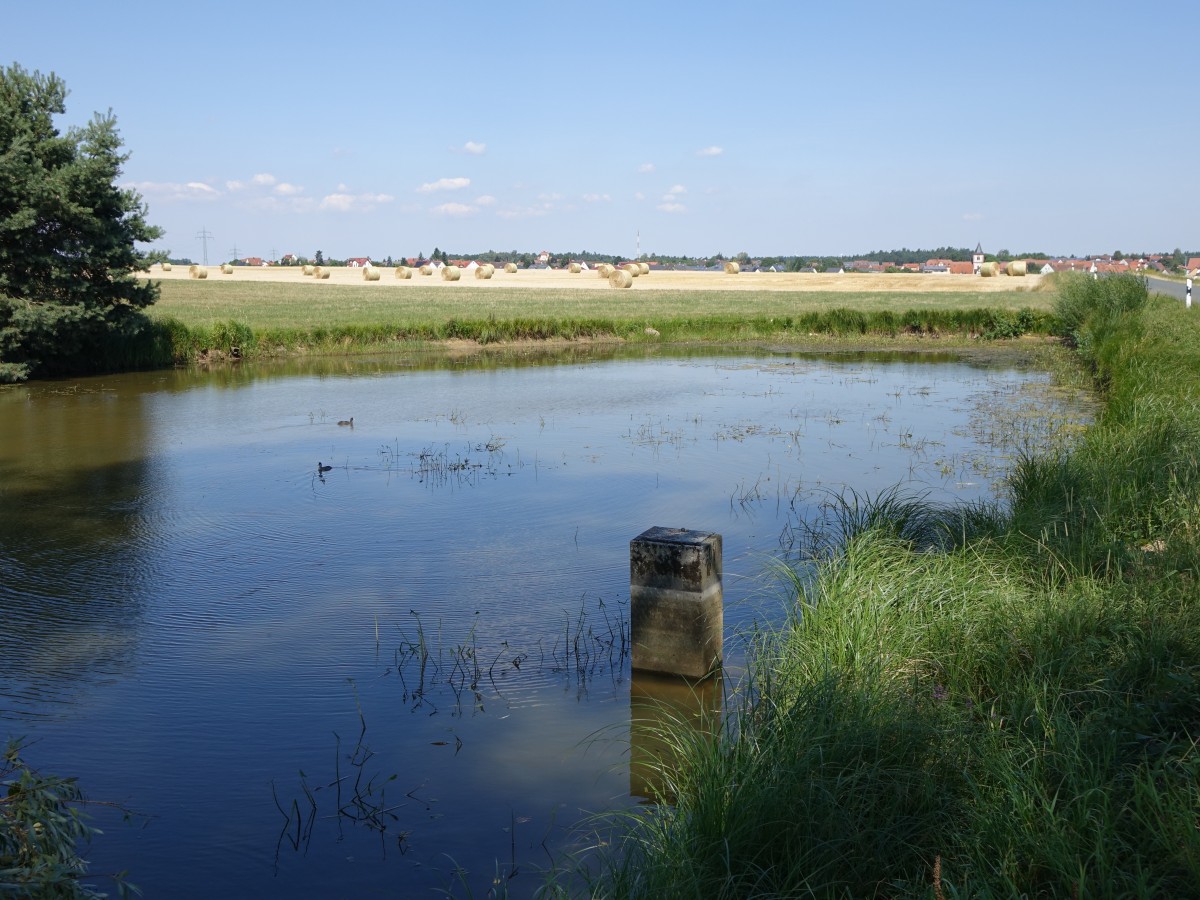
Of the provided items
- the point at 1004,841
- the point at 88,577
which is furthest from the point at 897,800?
the point at 88,577

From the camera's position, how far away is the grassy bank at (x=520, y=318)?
977 inches

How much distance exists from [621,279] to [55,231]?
130ft

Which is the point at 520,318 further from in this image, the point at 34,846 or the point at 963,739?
the point at 34,846

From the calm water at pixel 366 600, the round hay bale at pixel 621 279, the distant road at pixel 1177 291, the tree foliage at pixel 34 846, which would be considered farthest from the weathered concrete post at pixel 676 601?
the round hay bale at pixel 621 279

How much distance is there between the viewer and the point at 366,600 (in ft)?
24.2

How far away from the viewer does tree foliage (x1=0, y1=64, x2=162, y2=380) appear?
1752cm

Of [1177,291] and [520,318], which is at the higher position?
[1177,291]

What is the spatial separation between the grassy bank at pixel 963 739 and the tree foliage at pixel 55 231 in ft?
52.6

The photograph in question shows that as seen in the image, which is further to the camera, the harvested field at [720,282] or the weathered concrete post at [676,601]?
the harvested field at [720,282]

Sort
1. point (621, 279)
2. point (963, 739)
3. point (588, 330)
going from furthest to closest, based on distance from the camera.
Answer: point (621, 279), point (588, 330), point (963, 739)

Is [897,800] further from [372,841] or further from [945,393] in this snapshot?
[945,393]

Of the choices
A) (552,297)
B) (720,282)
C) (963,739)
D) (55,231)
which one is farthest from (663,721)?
(720,282)

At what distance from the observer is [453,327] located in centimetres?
2762

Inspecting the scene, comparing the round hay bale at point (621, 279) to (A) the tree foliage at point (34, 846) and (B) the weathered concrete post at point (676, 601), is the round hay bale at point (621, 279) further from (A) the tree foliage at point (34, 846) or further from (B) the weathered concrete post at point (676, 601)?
(A) the tree foliage at point (34, 846)
